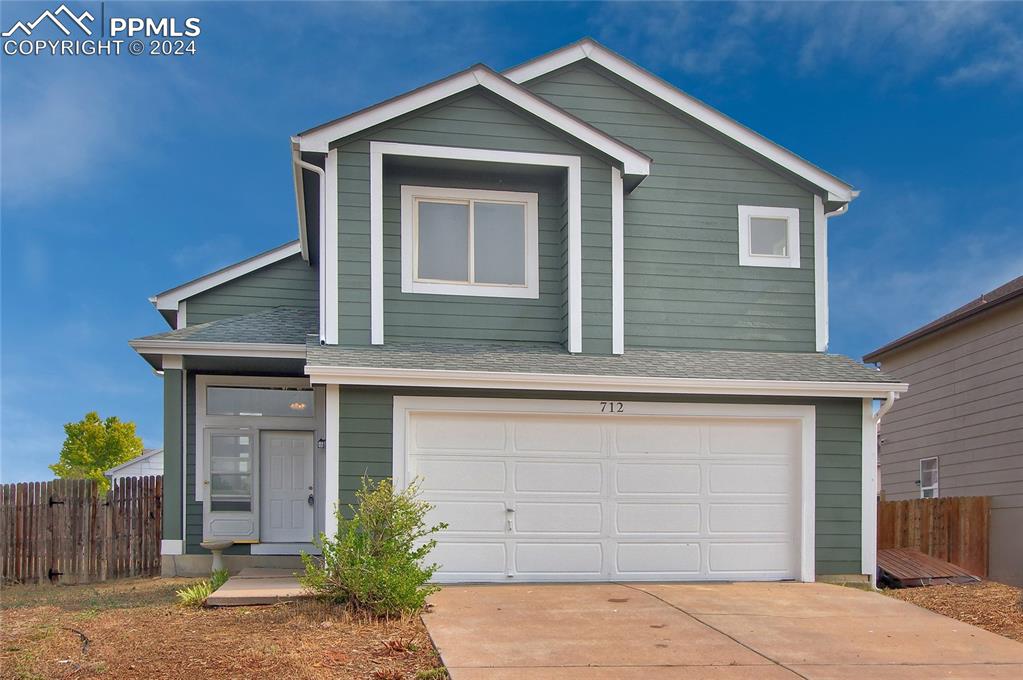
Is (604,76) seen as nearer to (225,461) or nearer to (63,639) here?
(225,461)

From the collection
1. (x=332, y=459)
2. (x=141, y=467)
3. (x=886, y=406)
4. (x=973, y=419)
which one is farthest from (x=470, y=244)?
(x=141, y=467)

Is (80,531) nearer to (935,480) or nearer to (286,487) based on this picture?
(286,487)

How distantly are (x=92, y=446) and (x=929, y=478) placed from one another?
28556 mm

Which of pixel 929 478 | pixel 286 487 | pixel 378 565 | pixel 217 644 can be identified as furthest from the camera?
pixel 929 478

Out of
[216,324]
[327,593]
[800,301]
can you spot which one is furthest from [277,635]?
[800,301]

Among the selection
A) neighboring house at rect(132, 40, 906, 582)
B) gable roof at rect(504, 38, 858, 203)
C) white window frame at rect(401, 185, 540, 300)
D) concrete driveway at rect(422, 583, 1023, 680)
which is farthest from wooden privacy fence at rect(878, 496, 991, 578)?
white window frame at rect(401, 185, 540, 300)

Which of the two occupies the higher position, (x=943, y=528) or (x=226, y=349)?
(x=226, y=349)

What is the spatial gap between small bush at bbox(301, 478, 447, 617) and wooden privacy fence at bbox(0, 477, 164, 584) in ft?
22.0

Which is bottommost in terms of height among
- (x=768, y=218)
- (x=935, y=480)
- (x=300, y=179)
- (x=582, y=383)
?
(x=935, y=480)

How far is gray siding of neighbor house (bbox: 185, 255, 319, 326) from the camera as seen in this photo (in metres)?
15.6

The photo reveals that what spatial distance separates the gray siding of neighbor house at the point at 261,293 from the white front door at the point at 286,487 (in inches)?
83.9

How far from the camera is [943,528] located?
641 inches

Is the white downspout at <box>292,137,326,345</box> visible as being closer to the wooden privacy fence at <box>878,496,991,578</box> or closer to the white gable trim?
the white gable trim

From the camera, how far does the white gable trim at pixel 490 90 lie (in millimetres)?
11852
